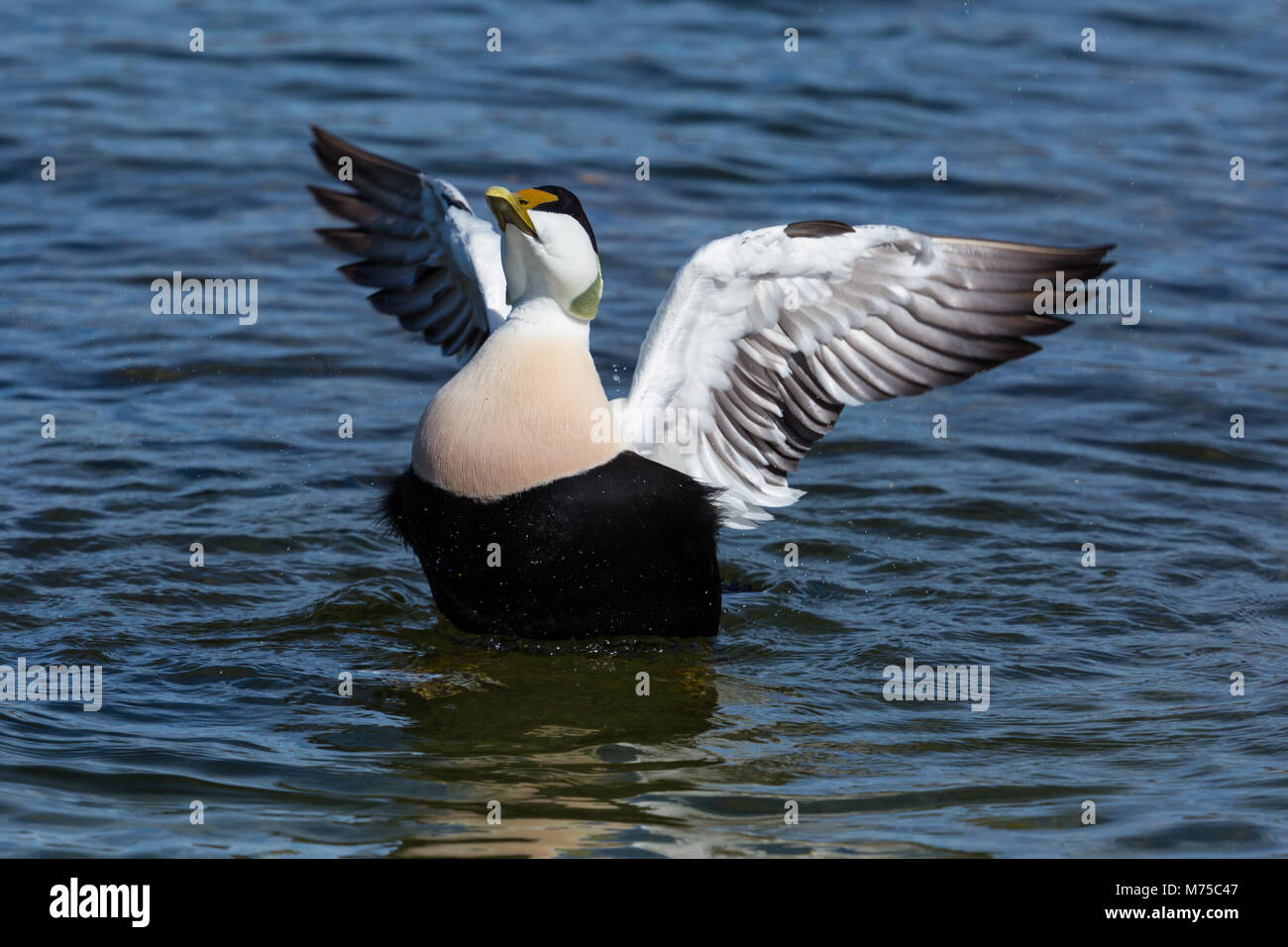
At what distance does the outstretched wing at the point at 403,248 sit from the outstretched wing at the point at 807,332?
4.56 feet

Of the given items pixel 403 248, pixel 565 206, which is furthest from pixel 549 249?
pixel 403 248

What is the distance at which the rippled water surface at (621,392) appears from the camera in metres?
5.36

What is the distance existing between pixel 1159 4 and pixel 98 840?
1390cm

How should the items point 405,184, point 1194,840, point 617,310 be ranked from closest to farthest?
point 1194,840, point 405,184, point 617,310

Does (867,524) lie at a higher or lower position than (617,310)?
lower

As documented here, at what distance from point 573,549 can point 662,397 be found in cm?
63

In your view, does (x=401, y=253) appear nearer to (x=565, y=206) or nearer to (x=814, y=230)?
(x=565, y=206)

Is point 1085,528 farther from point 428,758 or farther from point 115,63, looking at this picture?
point 115,63

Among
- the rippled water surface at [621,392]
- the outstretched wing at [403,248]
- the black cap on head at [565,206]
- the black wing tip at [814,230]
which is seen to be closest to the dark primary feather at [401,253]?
the outstretched wing at [403,248]

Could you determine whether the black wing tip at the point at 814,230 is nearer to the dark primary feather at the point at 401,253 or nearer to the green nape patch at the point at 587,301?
the green nape patch at the point at 587,301

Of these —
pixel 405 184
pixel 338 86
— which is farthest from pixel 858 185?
pixel 405 184

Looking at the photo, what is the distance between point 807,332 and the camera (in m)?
6.03
